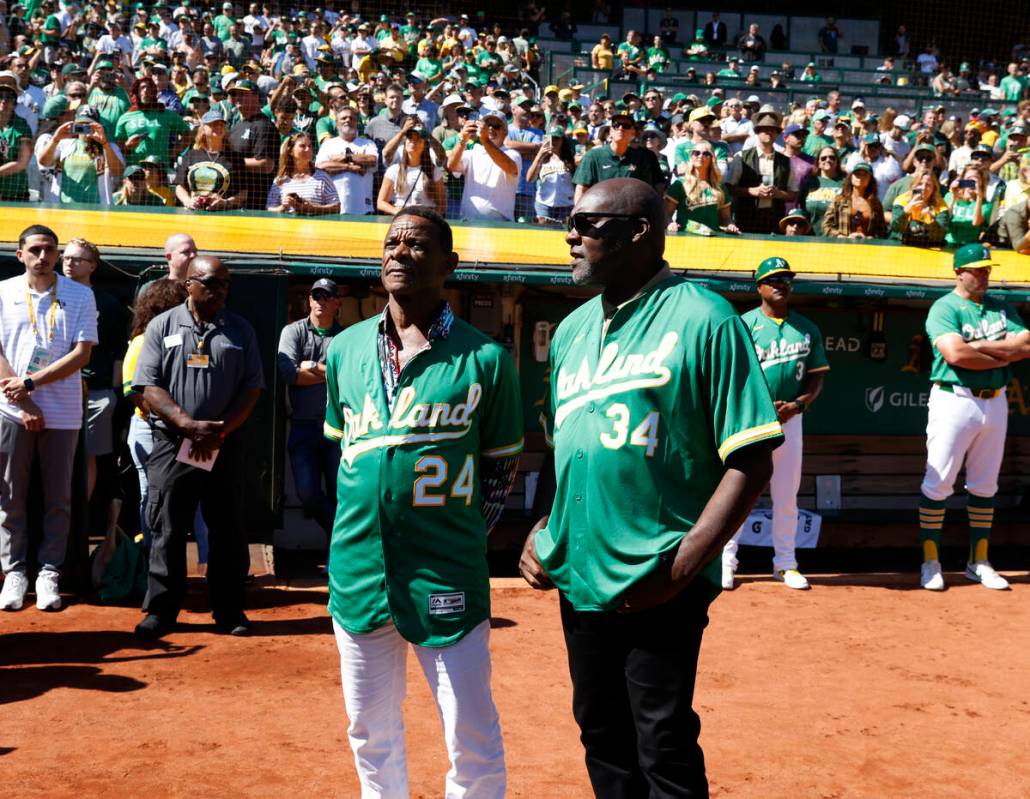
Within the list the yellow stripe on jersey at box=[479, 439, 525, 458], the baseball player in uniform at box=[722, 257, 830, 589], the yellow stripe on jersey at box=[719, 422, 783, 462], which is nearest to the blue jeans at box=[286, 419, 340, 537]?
the baseball player in uniform at box=[722, 257, 830, 589]

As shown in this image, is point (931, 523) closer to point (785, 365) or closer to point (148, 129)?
point (785, 365)

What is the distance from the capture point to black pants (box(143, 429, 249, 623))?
6.28m

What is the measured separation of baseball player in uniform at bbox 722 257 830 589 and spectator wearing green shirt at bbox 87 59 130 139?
7027mm

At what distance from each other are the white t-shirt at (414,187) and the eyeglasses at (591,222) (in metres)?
6.69

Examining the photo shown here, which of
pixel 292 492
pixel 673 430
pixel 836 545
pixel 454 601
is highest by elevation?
pixel 673 430

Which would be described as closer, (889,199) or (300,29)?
(889,199)

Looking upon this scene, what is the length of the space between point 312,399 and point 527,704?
121 inches

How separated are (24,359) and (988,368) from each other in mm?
5867

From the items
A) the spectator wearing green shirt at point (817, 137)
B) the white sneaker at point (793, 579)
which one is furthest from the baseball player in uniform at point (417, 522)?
the spectator wearing green shirt at point (817, 137)

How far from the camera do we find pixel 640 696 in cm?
286

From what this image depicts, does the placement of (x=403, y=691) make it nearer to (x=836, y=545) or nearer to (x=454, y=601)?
(x=454, y=601)

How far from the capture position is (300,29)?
20031 millimetres

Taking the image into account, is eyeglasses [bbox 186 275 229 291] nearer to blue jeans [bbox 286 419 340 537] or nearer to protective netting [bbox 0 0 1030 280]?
blue jeans [bbox 286 419 340 537]

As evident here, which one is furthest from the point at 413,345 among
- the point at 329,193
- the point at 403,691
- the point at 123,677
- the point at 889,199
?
the point at 889,199
